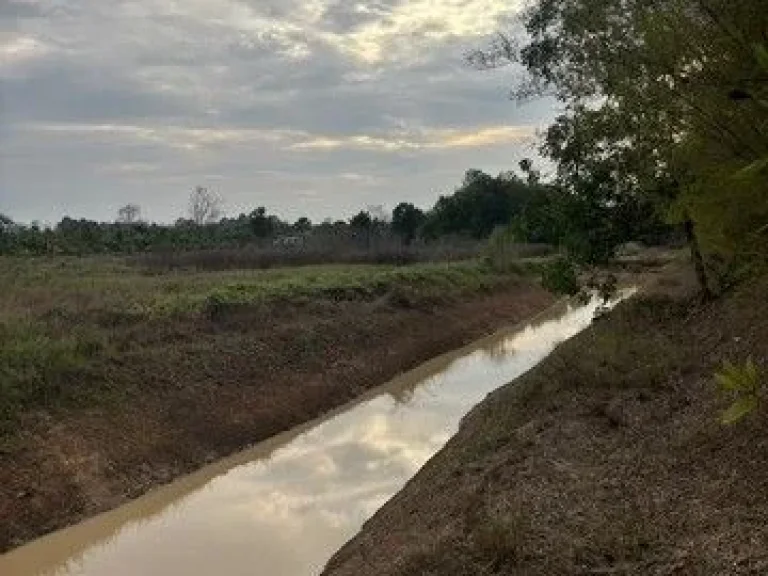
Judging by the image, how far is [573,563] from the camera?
8.02 m

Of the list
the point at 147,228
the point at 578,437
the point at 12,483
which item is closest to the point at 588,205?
the point at 578,437

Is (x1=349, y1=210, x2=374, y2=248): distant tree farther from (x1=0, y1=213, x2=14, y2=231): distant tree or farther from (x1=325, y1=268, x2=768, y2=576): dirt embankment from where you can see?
(x1=325, y1=268, x2=768, y2=576): dirt embankment

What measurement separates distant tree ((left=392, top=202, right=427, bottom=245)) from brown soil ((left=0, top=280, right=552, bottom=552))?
46.9 m

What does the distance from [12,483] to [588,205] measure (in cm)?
1292

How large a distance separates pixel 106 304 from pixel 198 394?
5996 mm

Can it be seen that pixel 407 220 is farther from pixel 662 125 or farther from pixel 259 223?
pixel 662 125

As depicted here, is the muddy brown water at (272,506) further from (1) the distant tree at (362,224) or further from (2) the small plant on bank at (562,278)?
(1) the distant tree at (362,224)

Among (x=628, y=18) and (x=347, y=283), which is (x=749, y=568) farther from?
(x=347, y=283)

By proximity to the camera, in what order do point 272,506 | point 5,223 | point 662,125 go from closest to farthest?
point 662,125
point 272,506
point 5,223

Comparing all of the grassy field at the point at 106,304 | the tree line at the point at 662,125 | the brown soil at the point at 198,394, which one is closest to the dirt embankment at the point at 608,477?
the tree line at the point at 662,125

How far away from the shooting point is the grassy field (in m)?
21.8

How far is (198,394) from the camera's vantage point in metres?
24.8

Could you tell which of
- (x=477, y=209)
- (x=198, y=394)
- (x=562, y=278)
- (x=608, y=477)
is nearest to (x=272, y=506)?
(x=198, y=394)

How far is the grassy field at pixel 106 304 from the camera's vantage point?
21.8 m
